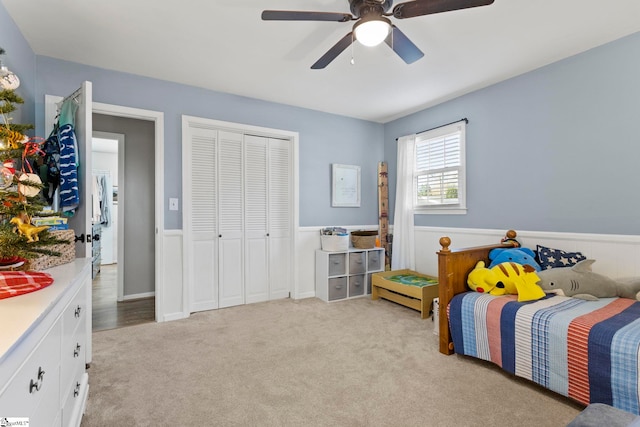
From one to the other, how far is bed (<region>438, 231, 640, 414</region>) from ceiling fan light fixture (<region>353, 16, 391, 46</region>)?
1.55 meters

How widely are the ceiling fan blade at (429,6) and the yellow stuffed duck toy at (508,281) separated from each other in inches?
70.9

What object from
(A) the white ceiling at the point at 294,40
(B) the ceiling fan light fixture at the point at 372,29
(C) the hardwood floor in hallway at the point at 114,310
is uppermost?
(A) the white ceiling at the point at 294,40

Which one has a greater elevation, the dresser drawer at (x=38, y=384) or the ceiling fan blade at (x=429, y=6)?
the ceiling fan blade at (x=429, y=6)

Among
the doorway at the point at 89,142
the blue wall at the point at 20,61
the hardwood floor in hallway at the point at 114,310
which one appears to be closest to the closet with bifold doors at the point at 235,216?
the doorway at the point at 89,142

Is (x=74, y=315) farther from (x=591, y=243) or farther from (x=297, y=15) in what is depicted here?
(x=591, y=243)

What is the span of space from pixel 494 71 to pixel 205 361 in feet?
11.8

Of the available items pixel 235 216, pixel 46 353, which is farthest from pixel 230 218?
pixel 46 353

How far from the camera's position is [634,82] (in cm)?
243

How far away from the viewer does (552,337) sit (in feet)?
6.25

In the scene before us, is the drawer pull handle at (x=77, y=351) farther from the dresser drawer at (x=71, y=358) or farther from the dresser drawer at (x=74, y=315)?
the dresser drawer at (x=74, y=315)

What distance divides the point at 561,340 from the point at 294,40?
8.96 feet

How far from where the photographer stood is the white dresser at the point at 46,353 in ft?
2.62

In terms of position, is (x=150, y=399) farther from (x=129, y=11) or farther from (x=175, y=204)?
(x=129, y=11)

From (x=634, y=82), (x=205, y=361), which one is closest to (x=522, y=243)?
(x=634, y=82)
